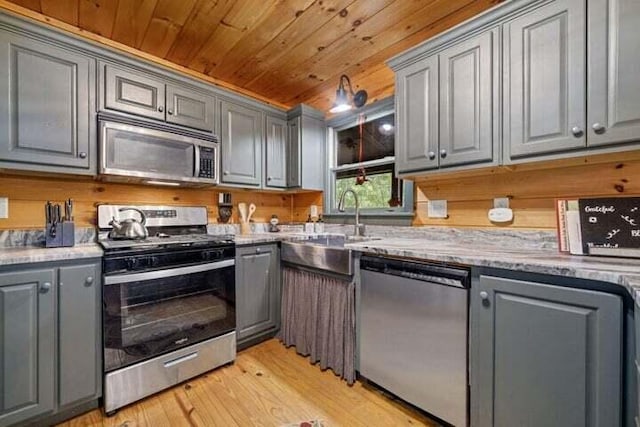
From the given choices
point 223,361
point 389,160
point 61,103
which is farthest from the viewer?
point 389,160

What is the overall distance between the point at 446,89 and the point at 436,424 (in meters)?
1.88

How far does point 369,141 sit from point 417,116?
32.2 inches

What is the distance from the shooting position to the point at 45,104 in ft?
5.28

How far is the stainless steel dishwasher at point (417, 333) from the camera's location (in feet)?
4.41

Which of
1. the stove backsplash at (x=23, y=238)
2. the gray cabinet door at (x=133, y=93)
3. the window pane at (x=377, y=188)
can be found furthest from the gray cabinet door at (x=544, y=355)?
the stove backsplash at (x=23, y=238)

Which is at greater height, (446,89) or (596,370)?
(446,89)

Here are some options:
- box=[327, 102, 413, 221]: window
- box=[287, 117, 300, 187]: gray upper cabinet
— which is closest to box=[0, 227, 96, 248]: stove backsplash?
box=[287, 117, 300, 187]: gray upper cabinet

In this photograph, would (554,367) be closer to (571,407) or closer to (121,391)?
(571,407)

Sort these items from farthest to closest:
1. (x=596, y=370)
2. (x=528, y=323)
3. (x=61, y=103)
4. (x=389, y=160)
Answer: (x=389, y=160) < (x=61, y=103) < (x=528, y=323) < (x=596, y=370)

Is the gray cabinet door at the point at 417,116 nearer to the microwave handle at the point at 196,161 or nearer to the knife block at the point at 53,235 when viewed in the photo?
the microwave handle at the point at 196,161

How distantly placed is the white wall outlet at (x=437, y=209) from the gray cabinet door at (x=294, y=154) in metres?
1.23

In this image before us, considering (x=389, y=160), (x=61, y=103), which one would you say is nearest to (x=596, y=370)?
(x=389, y=160)

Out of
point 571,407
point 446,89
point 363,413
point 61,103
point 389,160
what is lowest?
point 363,413

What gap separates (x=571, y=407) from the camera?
103 centimetres
